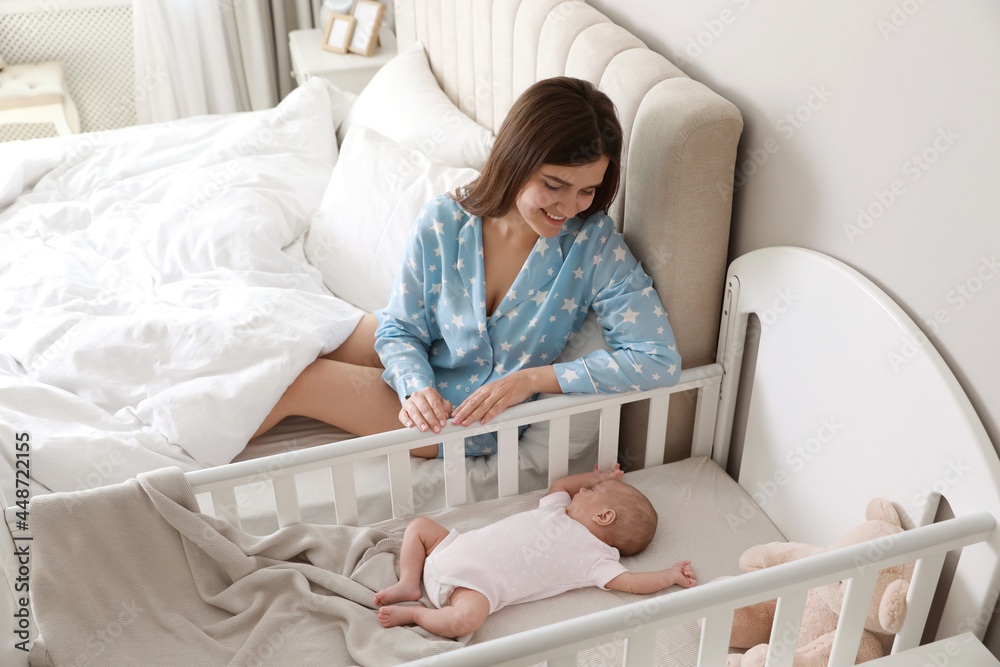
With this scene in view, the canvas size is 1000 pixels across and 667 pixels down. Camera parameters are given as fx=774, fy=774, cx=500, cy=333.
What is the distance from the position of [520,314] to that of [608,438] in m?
0.26

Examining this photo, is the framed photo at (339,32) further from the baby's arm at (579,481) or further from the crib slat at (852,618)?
the crib slat at (852,618)

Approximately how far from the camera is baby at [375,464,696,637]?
43.2 inches

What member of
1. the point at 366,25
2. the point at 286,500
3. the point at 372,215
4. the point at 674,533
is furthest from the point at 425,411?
the point at 366,25

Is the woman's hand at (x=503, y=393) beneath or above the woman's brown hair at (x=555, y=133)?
beneath

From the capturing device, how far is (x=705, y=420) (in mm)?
1401

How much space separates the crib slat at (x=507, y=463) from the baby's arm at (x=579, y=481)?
69 mm

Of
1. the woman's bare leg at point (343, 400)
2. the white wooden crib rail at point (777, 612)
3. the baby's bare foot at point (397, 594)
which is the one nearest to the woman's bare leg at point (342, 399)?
the woman's bare leg at point (343, 400)

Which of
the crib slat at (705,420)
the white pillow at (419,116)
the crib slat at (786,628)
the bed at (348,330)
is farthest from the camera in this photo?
the white pillow at (419,116)

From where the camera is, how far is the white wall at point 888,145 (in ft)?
2.81

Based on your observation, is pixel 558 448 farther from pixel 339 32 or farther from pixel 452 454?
pixel 339 32

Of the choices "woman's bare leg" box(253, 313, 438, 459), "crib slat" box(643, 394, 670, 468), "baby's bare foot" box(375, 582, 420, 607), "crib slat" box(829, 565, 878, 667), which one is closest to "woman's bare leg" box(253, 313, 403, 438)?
"woman's bare leg" box(253, 313, 438, 459)

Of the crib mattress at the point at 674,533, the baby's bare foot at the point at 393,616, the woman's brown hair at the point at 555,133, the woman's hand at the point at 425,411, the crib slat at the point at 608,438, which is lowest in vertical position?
the crib mattress at the point at 674,533

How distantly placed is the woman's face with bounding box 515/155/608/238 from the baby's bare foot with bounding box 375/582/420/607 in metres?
0.59

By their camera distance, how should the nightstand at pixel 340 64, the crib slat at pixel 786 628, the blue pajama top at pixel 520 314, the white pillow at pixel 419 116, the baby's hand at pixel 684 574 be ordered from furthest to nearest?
the nightstand at pixel 340 64
the white pillow at pixel 419 116
the blue pajama top at pixel 520 314
the baby's hand at pixel 684 574
the crib slat at pixel 786 628
